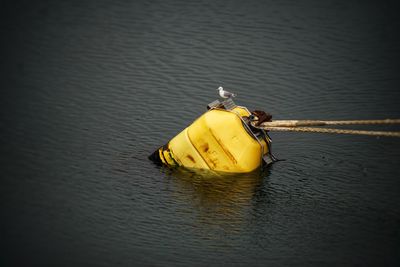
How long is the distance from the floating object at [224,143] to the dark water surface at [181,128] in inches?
15.3

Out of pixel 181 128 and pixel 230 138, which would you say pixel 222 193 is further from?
pixel 181 128

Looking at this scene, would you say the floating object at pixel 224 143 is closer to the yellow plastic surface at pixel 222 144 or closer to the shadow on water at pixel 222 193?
the yellow plastic surface at pixel 222 144

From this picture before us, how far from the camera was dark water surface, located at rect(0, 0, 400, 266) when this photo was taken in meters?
15.7

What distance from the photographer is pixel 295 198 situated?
17.4 m

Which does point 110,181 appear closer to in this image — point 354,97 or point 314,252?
point 314,252

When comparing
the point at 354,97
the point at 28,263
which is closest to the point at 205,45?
the point at 354,97

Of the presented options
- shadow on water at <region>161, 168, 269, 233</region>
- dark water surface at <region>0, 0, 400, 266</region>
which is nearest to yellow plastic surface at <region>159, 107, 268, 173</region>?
shadow on water at <region>161, 168, 269, 233</region>

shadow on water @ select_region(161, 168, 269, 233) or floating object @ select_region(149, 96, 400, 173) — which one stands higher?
floating object @ select_region(149, 96, 400, 173)

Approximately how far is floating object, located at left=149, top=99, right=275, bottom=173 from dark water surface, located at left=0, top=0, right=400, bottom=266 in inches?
15.3

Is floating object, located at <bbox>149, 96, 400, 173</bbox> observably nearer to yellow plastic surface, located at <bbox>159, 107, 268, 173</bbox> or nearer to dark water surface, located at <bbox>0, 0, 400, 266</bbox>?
yellow plastic surface, located at <bbox>159, 107, 268, 173</bbox>

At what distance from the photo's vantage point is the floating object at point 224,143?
17.5 metres

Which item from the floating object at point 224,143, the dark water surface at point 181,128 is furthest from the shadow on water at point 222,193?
the floating object at point 224,143

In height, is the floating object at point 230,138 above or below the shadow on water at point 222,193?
above

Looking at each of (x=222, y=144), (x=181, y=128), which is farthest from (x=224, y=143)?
(x=181, y=128)
